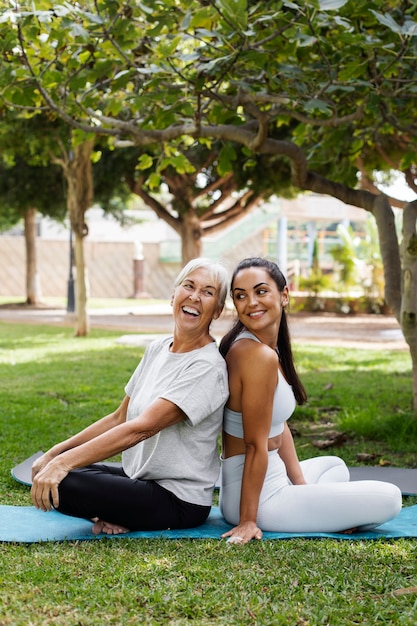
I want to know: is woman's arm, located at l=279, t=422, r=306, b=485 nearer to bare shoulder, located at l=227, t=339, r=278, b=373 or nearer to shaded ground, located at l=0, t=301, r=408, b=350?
bare shoulder, located at l=227, t=339, r=278, b=373

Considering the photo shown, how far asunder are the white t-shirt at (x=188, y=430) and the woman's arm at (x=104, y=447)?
0.26 feet

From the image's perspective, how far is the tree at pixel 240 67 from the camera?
4.95 meters

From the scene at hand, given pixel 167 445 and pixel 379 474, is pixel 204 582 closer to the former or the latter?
pixel 167 445

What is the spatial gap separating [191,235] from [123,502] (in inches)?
707

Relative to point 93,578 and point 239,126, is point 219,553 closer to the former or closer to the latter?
point 93,578

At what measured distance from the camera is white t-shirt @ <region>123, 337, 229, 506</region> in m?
3.63

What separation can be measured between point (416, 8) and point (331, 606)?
3.92 metres

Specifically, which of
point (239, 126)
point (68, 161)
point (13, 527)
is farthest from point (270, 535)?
point (68, 161)

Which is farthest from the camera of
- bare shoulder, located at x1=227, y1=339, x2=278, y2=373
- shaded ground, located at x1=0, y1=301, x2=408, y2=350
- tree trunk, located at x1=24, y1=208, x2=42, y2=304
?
→ tree trunk, located at x1=24, y1=208, x2=42, y2=304

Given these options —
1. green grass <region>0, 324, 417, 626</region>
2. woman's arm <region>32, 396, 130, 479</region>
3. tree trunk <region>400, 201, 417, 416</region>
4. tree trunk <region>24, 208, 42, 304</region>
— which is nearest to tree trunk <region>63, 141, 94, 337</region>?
tree trunk <region>400, 201, 417, 416</region>

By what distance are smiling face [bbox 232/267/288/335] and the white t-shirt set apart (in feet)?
0.69

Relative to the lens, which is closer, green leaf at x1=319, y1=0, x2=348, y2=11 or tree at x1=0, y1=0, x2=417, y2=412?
green leaf at x1=319, y1=0, x2=348, y2=11

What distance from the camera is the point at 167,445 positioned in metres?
3.70

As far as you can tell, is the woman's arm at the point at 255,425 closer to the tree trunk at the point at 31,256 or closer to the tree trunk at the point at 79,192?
the tree trunk at the point at 79,192
